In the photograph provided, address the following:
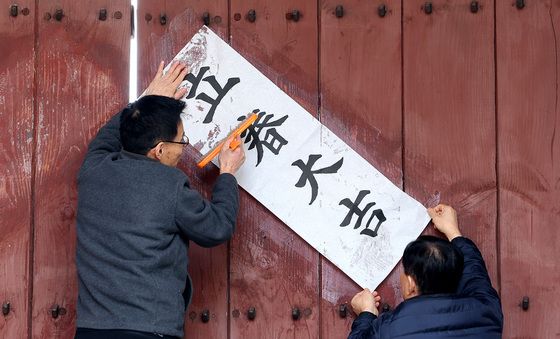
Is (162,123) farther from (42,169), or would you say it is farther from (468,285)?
(468,285)

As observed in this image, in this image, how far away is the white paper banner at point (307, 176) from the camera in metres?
1.76

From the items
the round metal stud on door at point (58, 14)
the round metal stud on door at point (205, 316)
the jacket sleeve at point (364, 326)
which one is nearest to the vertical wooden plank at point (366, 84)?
the jacket sleeve at point (364, 326)

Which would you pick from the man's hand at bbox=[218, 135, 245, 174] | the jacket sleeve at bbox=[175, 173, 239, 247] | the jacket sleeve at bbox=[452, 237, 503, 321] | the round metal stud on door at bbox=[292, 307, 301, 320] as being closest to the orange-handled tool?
the man's hand at bbox=[218, 135, 245, 174]

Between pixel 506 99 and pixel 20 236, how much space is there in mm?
953

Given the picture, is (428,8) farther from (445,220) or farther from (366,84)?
(445,220)

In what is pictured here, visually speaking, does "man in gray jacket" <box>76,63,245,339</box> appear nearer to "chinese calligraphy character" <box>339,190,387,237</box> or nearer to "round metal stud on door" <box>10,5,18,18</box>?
"chinese calligraphy character" <box>339,190,387,237</box>

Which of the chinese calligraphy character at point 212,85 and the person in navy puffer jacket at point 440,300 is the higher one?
the chinese calligraphy character at point 212,85

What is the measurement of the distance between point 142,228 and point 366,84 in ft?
1.77

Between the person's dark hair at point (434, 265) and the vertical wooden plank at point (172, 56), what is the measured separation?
14.6 inches

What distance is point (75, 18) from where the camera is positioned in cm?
181

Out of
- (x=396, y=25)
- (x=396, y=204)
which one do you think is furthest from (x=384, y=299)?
(x=396, y=25)

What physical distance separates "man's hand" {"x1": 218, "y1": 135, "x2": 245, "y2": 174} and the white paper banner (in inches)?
2.1

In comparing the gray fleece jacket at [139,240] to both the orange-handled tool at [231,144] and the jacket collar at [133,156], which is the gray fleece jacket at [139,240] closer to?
the jacket collar at [133,156]

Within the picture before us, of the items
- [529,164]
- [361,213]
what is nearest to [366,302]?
[361,213]
